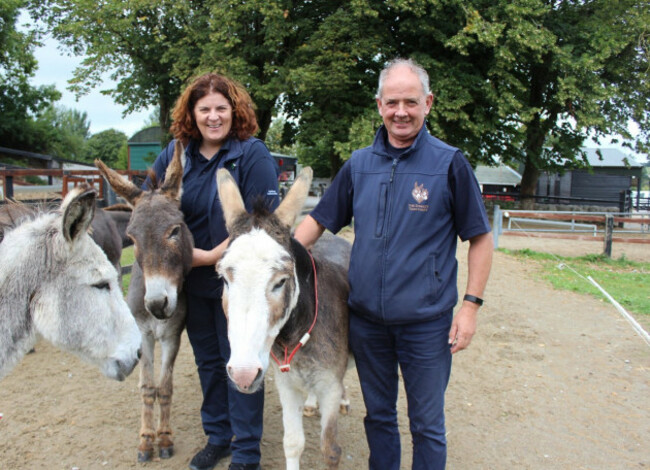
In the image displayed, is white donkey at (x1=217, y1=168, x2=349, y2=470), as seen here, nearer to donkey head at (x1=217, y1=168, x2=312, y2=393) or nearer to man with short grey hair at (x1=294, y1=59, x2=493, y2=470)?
donkey head at (x1=217, y1=168, x2=312, y2=393)

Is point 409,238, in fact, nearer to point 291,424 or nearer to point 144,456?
point 291,424

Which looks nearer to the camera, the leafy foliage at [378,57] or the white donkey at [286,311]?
the white donkey at [286,311]

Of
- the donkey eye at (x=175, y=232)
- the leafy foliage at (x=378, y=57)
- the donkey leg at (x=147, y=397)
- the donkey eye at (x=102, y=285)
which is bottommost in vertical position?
the donkey leg at (x=147, y=397)

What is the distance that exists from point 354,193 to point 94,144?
69432mm

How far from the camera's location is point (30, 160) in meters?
24.5

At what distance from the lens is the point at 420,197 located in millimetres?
2420

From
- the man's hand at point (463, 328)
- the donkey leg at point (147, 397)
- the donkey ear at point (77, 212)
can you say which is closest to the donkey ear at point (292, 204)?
the donkey ear at point (77, 212)

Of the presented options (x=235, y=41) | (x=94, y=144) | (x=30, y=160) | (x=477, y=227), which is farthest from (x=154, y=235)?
(x=94, y=144)

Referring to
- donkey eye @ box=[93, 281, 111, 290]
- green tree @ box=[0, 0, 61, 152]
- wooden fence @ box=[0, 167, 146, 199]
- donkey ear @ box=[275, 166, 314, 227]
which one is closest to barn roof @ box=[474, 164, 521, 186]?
green tree @ box=[0, 0, 61, 152]

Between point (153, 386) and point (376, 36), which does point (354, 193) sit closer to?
point (153, 386)

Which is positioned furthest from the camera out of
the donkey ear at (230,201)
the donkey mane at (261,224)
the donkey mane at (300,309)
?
the donkey mane at (300,309)

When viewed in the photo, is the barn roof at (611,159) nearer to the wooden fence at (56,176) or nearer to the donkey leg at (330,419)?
the wooden fence at (56,176)

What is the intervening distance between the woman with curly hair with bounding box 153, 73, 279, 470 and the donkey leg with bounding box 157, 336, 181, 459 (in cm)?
25

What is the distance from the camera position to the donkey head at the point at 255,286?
2061mm
